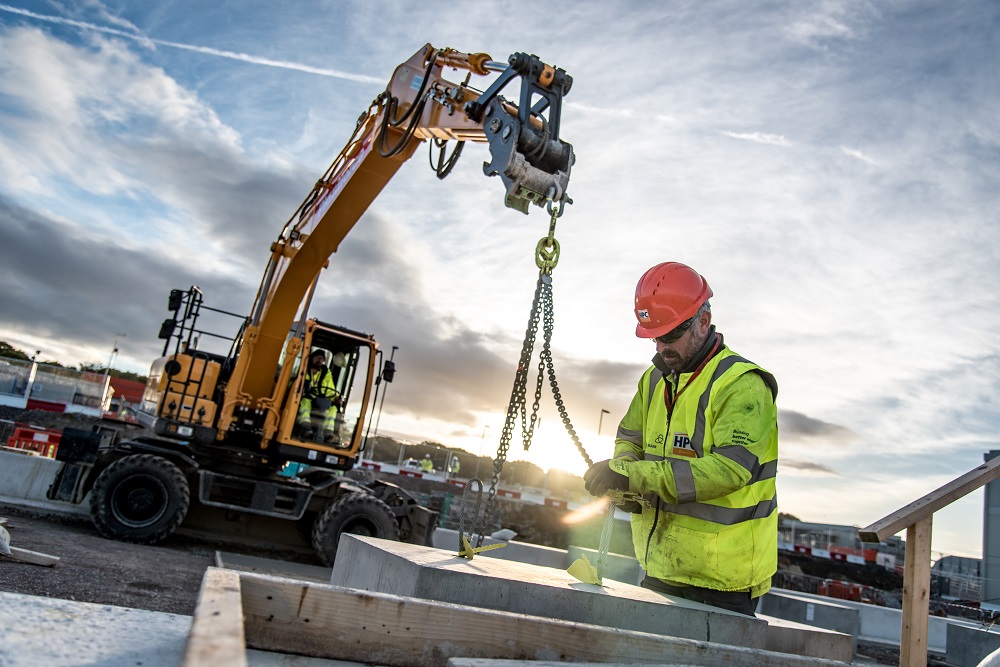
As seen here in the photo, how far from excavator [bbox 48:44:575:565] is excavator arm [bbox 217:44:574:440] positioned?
3 cm

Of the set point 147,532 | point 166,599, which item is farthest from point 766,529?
point 147,532

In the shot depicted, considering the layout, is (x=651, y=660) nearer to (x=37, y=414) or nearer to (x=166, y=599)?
(x=166, y=599)

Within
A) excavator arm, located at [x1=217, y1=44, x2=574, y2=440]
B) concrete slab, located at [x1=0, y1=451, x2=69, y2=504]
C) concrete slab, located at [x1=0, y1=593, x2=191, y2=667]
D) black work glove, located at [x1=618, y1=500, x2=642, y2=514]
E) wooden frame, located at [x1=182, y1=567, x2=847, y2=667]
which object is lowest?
concrete slab, located at [x1=0, y1=451, x2=69, y2=504]

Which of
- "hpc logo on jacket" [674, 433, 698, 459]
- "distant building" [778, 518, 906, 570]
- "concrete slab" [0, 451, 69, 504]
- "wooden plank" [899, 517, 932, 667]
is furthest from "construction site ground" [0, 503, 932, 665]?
"distant building" [778, 518, 906, 570]

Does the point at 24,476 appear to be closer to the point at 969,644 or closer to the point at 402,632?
the point at 402,632

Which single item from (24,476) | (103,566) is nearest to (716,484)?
(103,566)

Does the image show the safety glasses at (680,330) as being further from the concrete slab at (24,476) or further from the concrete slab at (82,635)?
the concrete slab at (24,476)

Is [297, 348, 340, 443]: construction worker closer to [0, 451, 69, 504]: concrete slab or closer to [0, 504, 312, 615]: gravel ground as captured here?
[0, 504, 312, 615]: gravel ground

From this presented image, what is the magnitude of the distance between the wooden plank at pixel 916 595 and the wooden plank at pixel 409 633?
143 centimetres

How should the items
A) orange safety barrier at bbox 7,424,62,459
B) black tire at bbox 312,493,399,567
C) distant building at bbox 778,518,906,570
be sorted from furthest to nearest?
1. distant building at bbox 778,518,906,570
2. orange safety barrier at bbox 7,424,62,459
3. black tire at bbox 312,493,399,567

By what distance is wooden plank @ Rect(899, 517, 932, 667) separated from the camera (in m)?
3.27

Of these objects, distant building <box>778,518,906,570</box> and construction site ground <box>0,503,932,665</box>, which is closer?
construction site ground <box>0,503,932,665</box>

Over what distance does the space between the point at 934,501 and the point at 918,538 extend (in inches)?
8.1

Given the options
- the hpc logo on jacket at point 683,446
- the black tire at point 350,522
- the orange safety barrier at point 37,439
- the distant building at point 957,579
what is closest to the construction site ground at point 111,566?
the black tire at point 350,522
